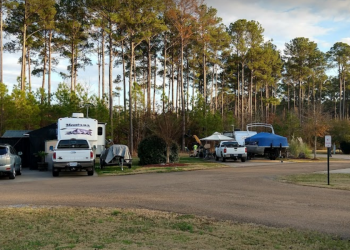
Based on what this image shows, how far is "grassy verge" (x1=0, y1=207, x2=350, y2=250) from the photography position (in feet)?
19.7

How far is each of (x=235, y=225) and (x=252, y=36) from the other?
48.4 meters

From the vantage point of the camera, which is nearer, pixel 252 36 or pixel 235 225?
pixel 235 225

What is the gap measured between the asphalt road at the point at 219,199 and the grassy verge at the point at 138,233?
2.87ft

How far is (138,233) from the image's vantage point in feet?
22.3

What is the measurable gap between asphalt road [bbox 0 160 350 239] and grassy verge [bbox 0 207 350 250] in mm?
874

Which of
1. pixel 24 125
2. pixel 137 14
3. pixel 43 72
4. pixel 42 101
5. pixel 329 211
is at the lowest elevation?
pixel 329 211

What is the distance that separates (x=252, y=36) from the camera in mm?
52875

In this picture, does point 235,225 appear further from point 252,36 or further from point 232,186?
point 252,36

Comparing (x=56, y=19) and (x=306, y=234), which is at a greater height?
(x=56, y=19)

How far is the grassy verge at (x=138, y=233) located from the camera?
19.7 feet

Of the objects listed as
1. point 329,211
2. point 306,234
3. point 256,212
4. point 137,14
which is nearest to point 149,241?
point 306,234

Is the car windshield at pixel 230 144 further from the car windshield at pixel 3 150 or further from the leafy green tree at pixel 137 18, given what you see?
the car windshield at pixel 3 150

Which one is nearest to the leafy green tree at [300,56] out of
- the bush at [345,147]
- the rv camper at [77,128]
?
the bush at [345,147]

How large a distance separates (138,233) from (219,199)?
473 cm
